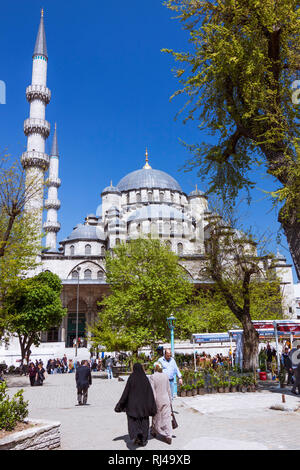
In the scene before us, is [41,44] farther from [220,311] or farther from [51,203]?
[220,311]

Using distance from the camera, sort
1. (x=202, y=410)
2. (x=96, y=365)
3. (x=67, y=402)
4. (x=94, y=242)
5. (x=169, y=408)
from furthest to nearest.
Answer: (x=94, y=242)
(x=96, y=365)
(x=67, y=402)
(x=202, y=410)
(x=169, y=408)

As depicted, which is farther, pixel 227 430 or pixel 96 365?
pixel 96 365

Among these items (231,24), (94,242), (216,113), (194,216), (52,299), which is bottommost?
(52,299)

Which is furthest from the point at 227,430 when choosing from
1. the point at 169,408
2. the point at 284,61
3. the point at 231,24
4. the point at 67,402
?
the point at 231,24

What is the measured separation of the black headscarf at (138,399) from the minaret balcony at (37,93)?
125ft

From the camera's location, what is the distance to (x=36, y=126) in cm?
3822

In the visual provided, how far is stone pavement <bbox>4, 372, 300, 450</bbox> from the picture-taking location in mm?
5500

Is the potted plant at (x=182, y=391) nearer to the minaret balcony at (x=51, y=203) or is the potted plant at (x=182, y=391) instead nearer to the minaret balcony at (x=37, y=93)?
the minaret balcony at (x=37, y=93)

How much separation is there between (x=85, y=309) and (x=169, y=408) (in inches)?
1621

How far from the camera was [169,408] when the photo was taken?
604cm

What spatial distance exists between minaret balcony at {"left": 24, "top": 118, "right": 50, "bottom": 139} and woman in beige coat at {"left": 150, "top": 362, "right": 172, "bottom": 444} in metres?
36.3

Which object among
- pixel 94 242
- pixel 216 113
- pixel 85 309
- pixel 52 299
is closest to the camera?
pixel 216 113

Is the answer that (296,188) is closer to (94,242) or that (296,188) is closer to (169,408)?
(169,408)

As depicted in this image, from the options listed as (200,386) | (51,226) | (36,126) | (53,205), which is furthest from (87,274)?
(200,386)
